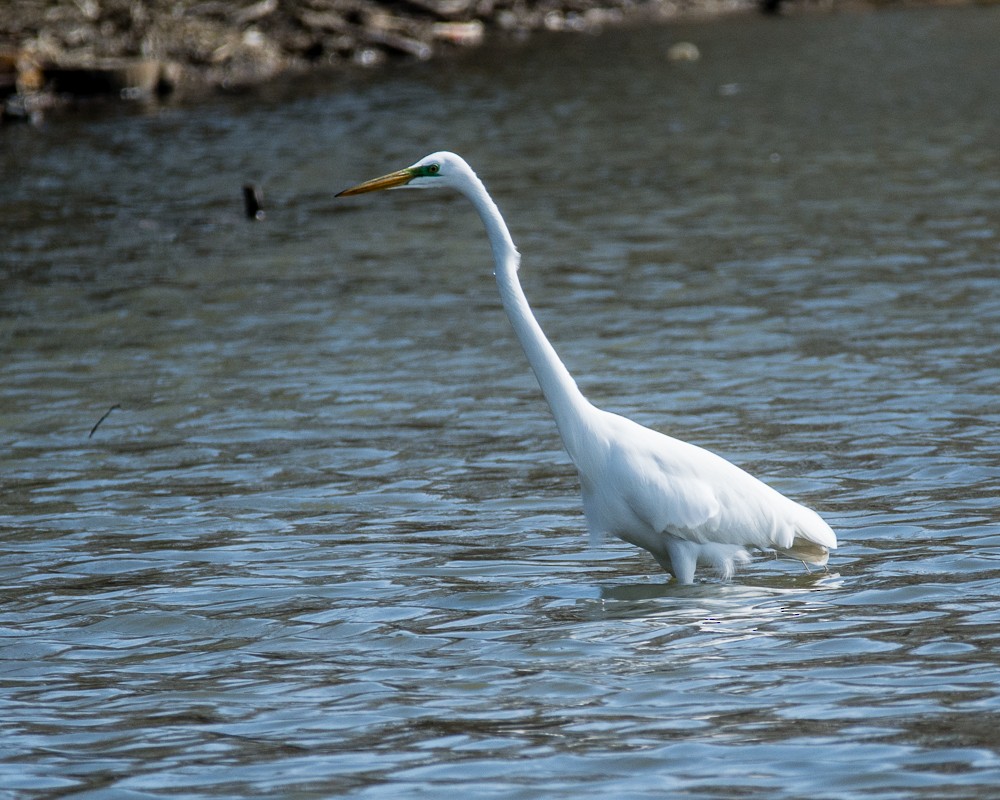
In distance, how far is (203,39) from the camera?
83.4ft

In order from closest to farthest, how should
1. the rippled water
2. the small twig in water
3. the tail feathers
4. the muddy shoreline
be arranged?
the rippled water
the tail feathers
the small twig in water
the muddy shoreline

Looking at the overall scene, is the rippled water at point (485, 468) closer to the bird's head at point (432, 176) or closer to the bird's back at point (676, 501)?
the bird's back at point (676, 501)

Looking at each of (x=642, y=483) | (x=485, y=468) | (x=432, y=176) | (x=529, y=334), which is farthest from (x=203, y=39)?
(x=642, y=483)

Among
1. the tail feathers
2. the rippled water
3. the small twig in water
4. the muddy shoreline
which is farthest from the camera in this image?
the muddy shoreline

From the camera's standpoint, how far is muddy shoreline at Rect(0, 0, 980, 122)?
23172 mm

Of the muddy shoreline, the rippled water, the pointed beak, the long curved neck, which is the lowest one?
the rippled water

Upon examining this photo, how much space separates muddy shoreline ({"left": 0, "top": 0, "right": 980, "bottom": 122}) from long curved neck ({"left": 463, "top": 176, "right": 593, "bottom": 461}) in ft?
58.0

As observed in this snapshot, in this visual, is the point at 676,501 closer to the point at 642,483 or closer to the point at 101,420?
the point at 642,483

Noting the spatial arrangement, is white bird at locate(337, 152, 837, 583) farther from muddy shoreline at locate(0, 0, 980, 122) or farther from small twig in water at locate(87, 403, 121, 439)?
muddy shoreline at locate(0, 0, 980, 122)

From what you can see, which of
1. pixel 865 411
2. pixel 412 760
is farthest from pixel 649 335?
pixel 412 760

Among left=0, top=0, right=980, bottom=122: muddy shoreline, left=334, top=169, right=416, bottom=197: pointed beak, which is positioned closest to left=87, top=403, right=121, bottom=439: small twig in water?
left=334, top=169, right=416, bottom=197: pointed beak

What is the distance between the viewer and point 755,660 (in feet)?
16.4

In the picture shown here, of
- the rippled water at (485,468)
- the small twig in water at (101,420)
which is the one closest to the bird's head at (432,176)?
the rippled water at (485,468)

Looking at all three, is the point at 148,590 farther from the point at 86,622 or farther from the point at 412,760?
the point at 412,760
